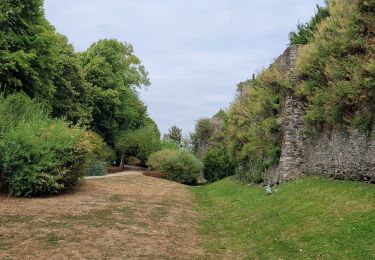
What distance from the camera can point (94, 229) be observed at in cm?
990

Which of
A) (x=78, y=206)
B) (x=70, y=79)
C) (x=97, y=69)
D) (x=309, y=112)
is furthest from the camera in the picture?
(x=97, y=69)

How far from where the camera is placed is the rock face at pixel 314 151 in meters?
11.6

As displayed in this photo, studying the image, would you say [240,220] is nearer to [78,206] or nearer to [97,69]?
[78,206]

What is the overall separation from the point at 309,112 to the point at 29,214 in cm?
1021

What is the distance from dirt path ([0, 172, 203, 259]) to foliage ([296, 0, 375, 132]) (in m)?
5.69

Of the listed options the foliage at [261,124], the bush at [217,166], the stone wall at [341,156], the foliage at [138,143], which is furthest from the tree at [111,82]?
the stone wall at [341,156]

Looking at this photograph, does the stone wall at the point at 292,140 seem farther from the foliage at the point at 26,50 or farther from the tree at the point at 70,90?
the tree at the point at 70,90

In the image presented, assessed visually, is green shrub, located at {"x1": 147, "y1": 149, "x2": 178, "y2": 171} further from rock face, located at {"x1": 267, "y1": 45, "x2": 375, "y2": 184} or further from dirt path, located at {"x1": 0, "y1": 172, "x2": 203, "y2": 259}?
dirt path, located at {"x1": 0, "y1": 172, "x2": 203, "y2": 259}

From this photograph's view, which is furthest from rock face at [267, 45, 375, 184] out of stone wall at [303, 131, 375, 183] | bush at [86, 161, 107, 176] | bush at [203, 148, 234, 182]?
bush at [86, 161, 107, 176]

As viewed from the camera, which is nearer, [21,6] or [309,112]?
[309,112]

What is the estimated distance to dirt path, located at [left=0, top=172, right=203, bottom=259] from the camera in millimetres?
7848

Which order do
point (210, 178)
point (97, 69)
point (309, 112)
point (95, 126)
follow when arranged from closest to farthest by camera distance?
point (309, 112) → point (210, 178) → point (97, 69) → point (95, 126)

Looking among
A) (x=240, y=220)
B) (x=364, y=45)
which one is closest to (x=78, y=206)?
(x=240, y=220)

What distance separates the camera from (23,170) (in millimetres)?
15531
